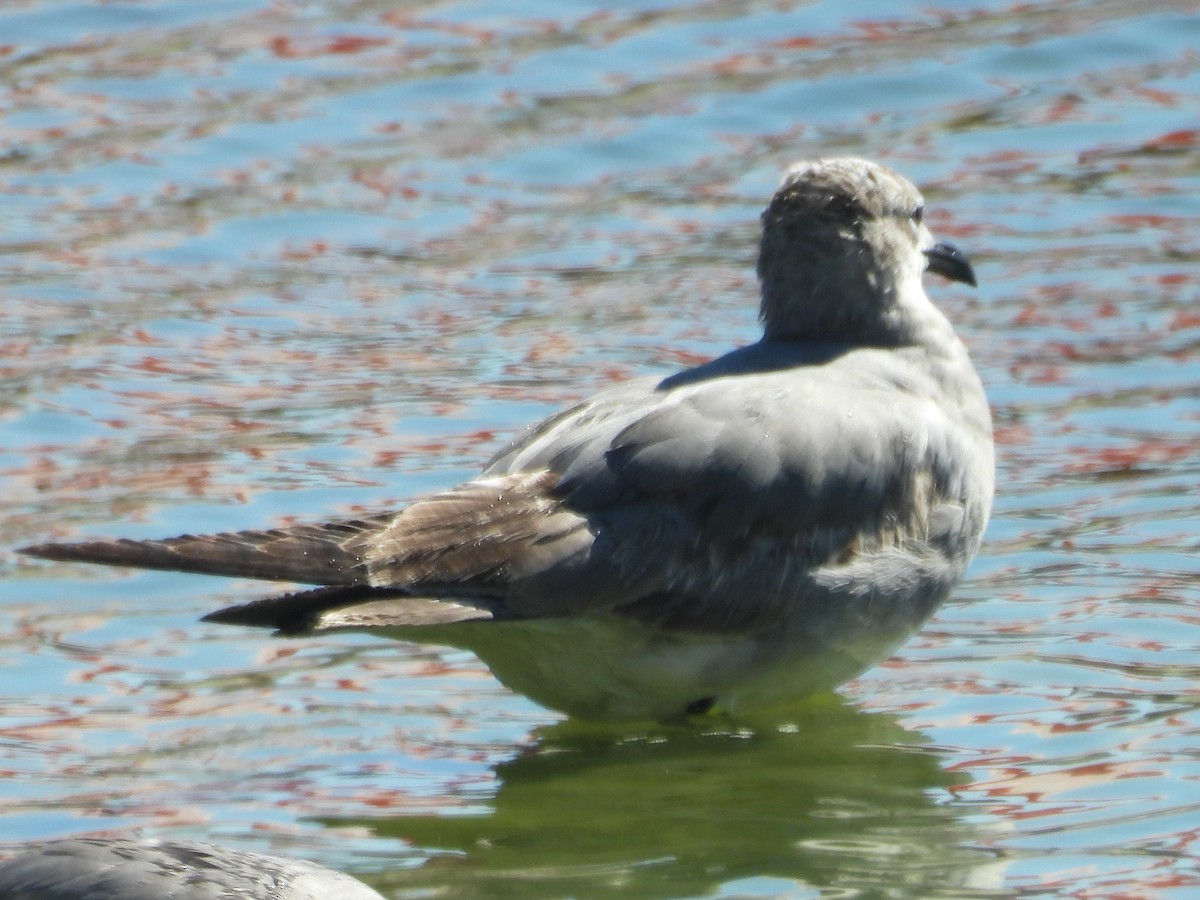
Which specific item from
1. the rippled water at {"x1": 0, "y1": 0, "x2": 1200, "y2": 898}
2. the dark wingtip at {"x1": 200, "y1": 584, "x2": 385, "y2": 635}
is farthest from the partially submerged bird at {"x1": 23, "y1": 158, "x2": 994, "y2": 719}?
the rippled water at {"x1": 0, "y1": 0, "x2": 1200, "y2": 898}

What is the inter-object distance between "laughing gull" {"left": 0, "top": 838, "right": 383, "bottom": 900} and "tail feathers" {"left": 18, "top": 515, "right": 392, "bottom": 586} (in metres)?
0.90

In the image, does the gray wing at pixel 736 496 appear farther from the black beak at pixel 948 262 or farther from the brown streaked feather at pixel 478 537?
the black beak at pixel 948 262

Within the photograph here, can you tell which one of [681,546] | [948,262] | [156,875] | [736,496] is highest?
[948,262]

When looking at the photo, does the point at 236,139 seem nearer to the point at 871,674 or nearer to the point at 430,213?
the point at 430,213

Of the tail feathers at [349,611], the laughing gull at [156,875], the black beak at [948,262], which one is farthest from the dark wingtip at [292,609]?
the black beak at [948,262]

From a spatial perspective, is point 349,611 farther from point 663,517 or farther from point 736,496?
point 736,496

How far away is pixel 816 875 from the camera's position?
5.38 m

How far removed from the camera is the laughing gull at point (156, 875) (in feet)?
14.9

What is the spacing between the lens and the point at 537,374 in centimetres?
944

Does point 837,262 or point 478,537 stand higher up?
point 837,262

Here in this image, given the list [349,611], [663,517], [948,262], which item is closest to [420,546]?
[349,611]

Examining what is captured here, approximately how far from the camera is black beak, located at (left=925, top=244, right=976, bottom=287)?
7.28 m

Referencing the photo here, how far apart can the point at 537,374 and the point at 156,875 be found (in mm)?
4995

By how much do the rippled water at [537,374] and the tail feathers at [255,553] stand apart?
552 millimetres
